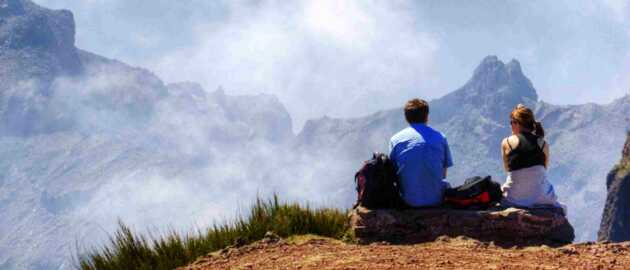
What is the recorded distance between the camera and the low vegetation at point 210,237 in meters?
8.70

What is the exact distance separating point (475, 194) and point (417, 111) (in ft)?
4.93

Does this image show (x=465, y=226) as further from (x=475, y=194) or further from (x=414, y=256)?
(x=414, y=256)

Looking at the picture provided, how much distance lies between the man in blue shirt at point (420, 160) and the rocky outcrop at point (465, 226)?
9.9 inches

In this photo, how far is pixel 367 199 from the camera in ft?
31.8

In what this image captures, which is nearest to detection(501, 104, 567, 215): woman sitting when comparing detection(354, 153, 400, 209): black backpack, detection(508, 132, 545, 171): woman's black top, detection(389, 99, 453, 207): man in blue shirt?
detection(508, 132, 545, 171): woman's black top

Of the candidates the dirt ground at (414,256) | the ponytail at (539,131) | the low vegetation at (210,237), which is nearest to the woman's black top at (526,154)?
the ponytail at (539,131)

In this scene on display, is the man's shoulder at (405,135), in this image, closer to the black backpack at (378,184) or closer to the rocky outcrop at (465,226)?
the black backpack at (378,184)

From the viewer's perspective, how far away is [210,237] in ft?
31.0

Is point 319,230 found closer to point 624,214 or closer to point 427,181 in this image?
point 427,181

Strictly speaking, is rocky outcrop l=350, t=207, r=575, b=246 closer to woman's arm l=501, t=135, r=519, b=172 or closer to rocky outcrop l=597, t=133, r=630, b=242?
woman's arm l=501, t=135, r=519, b=172

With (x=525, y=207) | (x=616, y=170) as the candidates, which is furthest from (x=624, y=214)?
(x=525, y=207)

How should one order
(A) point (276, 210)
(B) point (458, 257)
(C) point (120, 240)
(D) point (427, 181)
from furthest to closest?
(A) point (276, 210), (D) point (427, 181), (C) point (120, 240), (B) point (458, 257)

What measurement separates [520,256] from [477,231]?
131 centimetres

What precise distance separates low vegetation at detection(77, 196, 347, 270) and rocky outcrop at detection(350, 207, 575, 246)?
0.66m
